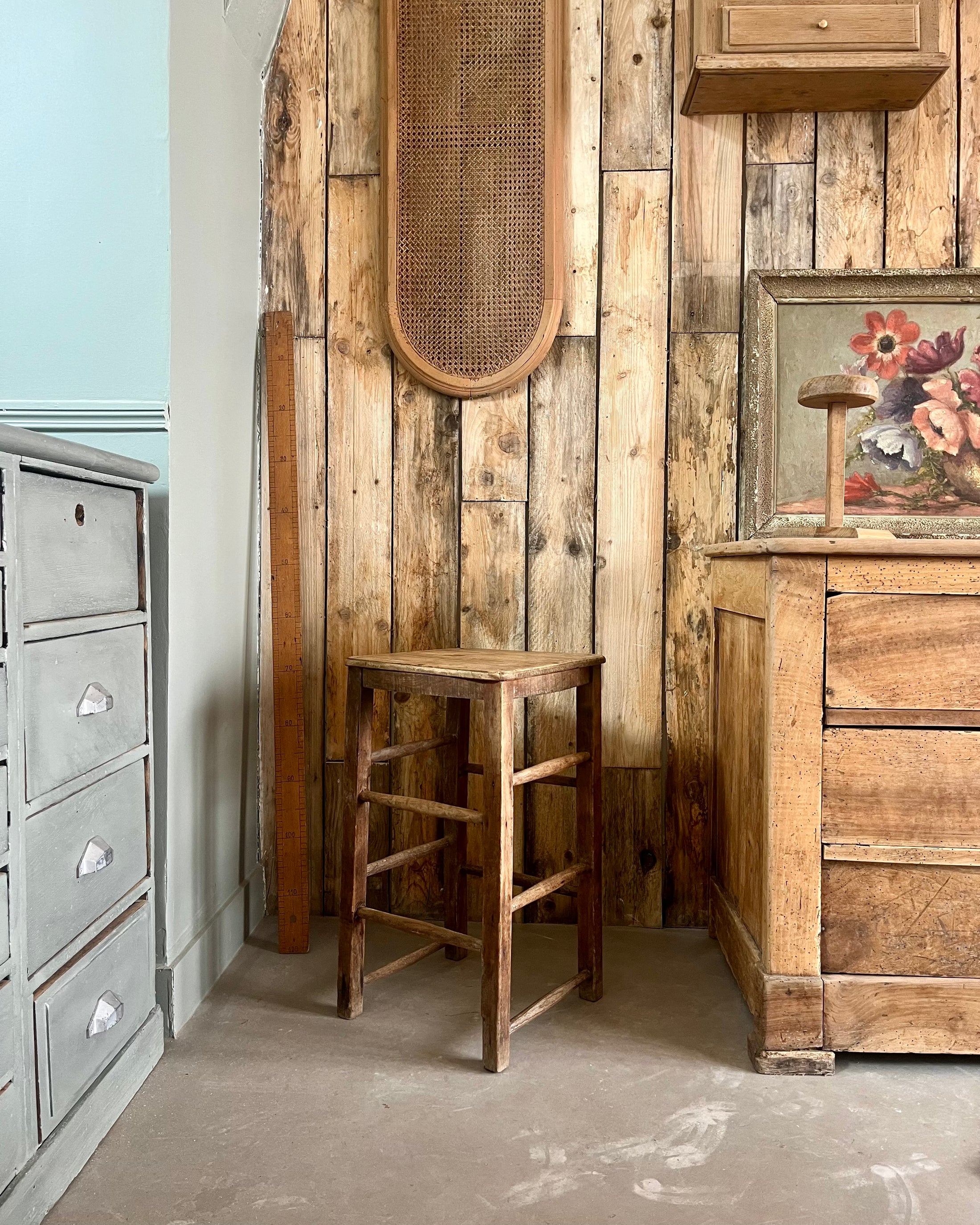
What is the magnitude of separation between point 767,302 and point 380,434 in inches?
36.5

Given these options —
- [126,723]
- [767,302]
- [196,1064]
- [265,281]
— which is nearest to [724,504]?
[767,302]

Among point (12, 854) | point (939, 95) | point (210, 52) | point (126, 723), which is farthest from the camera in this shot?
point (939, 95)

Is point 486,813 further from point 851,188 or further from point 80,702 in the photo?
point 851,188

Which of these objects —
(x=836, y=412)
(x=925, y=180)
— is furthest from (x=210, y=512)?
(x=925, y=180)

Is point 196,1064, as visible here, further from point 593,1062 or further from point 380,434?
point 380,434

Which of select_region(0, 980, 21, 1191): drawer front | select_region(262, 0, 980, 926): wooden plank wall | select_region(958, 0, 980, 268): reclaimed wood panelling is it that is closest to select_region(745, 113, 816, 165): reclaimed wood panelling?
select_region(262, 0, 980, 926): wooden plank wall

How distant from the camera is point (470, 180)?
7.11ft

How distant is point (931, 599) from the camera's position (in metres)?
1.61

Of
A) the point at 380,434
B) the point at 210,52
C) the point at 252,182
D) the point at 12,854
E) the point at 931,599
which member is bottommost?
the point at 12,854

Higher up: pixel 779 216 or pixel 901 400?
pixel 779 216

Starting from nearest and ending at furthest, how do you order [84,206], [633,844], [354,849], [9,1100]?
[9,1100] < [84,206] < [354,849] < [633,844]

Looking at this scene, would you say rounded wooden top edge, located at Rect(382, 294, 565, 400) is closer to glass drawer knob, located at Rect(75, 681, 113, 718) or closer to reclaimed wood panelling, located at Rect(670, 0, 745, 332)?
reclaimed wood panelling, located at Rect(670, 0, 745, 332)

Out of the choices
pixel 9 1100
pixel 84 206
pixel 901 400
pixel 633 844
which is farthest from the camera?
pixel 633 844

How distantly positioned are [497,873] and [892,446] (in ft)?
4.30
